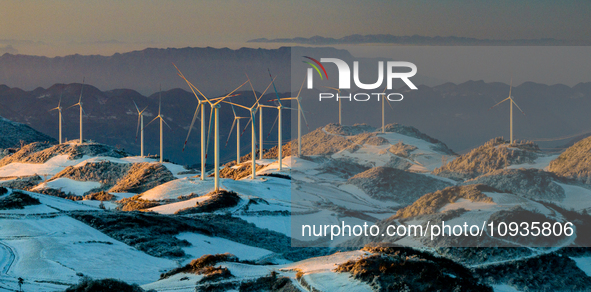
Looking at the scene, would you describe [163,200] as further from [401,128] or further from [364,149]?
[401,128]

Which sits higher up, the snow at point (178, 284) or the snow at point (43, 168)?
the snow at point (178, 284)

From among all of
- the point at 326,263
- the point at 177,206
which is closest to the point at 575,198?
the point at 177,206

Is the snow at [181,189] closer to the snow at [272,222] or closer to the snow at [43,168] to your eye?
the snow at [272,222]

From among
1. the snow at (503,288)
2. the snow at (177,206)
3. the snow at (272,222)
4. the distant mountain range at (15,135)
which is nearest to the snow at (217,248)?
the snow at (272,222)

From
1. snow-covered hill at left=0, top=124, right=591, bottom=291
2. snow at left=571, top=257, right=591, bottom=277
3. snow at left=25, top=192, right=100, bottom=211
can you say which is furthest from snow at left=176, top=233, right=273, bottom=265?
snow at left=571, top=257, right=591, bottom=277

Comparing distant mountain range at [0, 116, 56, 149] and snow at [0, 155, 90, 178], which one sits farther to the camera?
distant mountain range at [0, 116, 56, 149]

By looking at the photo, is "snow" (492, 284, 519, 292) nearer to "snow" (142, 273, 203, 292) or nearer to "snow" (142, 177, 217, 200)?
"snow" (142, 273, 203, 292)

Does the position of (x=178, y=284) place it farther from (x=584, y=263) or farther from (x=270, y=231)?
(x=270, y=231)
